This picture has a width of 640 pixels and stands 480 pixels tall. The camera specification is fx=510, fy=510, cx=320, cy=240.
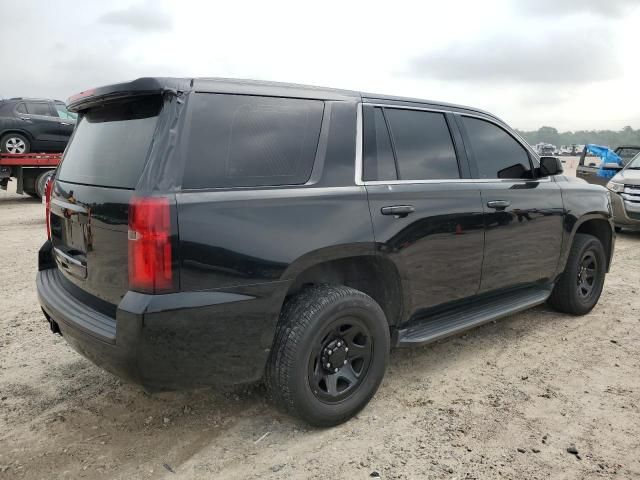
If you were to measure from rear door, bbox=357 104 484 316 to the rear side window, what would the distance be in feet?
1.40

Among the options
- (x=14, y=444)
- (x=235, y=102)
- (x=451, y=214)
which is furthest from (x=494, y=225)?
(x=14, y=444)

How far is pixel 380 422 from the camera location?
2.88 meters

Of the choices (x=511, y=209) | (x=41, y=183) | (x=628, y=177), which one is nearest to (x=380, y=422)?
(x=511, y=209)

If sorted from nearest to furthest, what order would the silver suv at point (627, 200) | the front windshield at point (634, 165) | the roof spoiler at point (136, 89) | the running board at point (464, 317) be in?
the roof spoiler at point (136, 89)
the running board at point (464, 317)
the silver suv at point (627, 200)
the front windshield at point (634, 165)

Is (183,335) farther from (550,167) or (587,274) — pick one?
(587,274)

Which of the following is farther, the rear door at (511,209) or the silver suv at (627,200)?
the silver suv at (627,200)

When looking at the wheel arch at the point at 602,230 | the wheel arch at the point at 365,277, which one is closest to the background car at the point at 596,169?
the wheel arch at the point at 602,230

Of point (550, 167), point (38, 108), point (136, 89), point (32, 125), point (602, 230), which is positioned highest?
point (38, 108)

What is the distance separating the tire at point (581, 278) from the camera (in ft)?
14.9

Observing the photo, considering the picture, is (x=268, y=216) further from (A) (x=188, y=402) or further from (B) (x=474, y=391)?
(B) (x=474, y=391)

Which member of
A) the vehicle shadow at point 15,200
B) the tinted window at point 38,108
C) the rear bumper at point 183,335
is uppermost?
the tinted window at point 38,108

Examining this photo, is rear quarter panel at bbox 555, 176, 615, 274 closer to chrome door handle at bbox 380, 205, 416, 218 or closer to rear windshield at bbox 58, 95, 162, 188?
chrome door handle at bbox 380, 205, 416, 218

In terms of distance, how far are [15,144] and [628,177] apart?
13.7 meters

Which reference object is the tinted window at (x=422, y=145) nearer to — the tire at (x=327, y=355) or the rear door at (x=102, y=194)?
the tire at (x=327, y=355)
